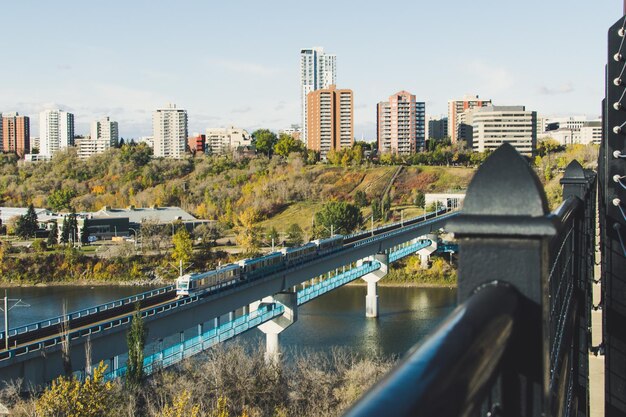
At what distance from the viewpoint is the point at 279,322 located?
1842 centimetres

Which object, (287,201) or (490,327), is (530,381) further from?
(287,201)

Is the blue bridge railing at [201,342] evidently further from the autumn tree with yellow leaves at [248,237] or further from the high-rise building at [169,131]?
the high-rise building at [169,131]

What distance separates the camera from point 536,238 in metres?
0.99

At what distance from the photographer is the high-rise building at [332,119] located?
199ft

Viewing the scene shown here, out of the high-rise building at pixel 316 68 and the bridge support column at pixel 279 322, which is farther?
the high-rise building at pixel 316 68

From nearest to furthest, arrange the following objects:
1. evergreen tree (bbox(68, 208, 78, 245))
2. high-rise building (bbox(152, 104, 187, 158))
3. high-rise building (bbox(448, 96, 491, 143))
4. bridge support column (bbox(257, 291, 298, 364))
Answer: bridge support column (bbox(257, 291, 298, 364)) < evergreen tree (bbox(68, 208, 78, 245)) < high-rise building (bbox(448, 96, 491, 143)) < high-rise building (bbox(152, 104, 187, 158))

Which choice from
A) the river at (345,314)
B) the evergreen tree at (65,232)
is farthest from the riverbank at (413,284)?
the evergreen tree at (65,232)

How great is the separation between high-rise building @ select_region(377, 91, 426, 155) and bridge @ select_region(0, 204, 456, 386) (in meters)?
32.7

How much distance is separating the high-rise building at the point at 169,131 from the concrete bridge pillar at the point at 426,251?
47.3 metres

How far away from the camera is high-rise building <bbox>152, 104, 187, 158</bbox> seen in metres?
74.1

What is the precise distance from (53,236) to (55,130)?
187ft

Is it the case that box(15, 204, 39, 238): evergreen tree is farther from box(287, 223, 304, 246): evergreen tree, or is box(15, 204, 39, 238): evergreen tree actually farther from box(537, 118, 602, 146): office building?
box(537, 118, 602, 146): office building

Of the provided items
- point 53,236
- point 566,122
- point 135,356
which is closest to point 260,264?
point 135,356

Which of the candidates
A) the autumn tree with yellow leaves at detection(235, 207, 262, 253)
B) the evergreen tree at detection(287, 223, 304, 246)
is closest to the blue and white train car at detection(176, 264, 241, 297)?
the autumn tree with yellow leaves at detection(235, 207, 262, 253)
